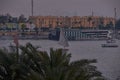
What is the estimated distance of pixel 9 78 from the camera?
359 inches

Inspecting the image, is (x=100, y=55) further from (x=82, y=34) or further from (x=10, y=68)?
(x=10, y=68)

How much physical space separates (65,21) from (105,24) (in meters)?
6.50

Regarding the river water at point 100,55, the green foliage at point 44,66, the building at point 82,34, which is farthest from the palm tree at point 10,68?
the building at point 82,34

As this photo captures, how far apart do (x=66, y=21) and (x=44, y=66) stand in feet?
153

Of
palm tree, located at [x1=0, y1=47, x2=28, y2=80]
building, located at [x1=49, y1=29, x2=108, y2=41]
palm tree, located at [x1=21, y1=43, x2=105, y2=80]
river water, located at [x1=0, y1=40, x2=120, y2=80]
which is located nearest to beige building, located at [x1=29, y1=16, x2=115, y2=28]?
building, located at [x1=49, y1=29, x2=108, y2=41]

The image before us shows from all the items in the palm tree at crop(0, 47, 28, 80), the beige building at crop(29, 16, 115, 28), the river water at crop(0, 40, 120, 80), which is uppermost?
the palm tree at crop(0, 47, 28, 80)

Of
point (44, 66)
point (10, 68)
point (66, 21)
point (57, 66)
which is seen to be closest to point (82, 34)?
point (66, 21)

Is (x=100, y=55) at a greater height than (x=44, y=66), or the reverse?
(x=44, y=66)

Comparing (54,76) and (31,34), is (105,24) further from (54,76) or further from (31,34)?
(54,76)

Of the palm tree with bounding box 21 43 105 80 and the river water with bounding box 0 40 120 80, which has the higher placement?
the palm tree with bounding box 21 43 105 80

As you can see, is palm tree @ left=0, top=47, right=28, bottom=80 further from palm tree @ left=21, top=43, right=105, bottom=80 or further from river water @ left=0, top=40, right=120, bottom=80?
river water @ left=0, top=40, right=120, bottom=80

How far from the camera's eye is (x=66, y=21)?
54906 mm

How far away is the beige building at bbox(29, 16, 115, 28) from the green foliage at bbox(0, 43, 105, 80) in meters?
41.6

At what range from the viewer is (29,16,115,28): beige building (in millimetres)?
53188
